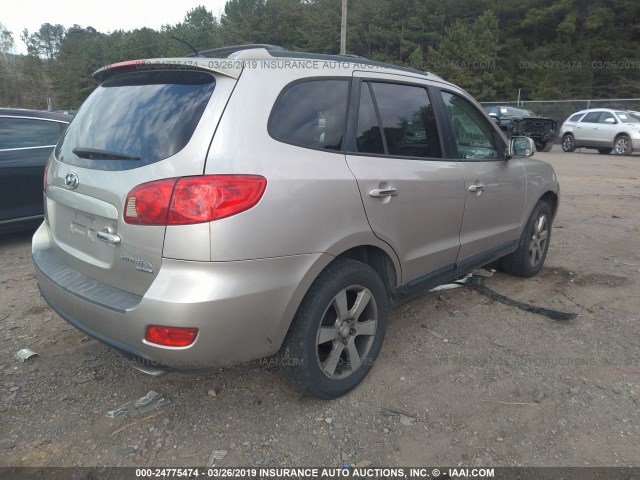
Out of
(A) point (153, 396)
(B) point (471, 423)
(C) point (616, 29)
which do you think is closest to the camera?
(B) point (471, 423)

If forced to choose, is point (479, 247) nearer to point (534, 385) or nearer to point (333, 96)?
point (534, 385)

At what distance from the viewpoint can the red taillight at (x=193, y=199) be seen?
1962 millimetres

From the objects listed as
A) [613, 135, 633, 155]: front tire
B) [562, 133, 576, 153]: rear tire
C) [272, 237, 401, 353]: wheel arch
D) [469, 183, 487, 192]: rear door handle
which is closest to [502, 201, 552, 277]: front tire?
[469, 183, 487, 192]: rear door handle

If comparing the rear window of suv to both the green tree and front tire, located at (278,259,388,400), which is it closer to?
front tire, located at (278,259,388,400)

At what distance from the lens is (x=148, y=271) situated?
2031mm

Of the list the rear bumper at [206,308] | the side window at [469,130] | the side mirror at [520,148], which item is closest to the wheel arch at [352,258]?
the rear bumper at [206,308]

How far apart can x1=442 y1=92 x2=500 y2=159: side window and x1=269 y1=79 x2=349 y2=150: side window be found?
3.68 ft

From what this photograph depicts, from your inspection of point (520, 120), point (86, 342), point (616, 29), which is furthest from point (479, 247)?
point (616, 29)

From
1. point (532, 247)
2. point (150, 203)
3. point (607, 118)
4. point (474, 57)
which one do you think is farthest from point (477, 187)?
point (474, 57)

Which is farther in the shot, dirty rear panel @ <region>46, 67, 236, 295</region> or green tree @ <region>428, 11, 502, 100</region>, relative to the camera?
green tree @ <region>428, 11, 502, 100</region>

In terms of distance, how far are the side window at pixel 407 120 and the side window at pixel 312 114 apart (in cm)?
33

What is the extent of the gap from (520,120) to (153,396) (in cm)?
1936

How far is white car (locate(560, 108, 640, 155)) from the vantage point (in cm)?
1650

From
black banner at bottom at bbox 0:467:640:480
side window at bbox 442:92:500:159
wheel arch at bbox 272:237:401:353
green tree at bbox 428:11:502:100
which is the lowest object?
black banner at bottom at bbox 0:467:640:480
